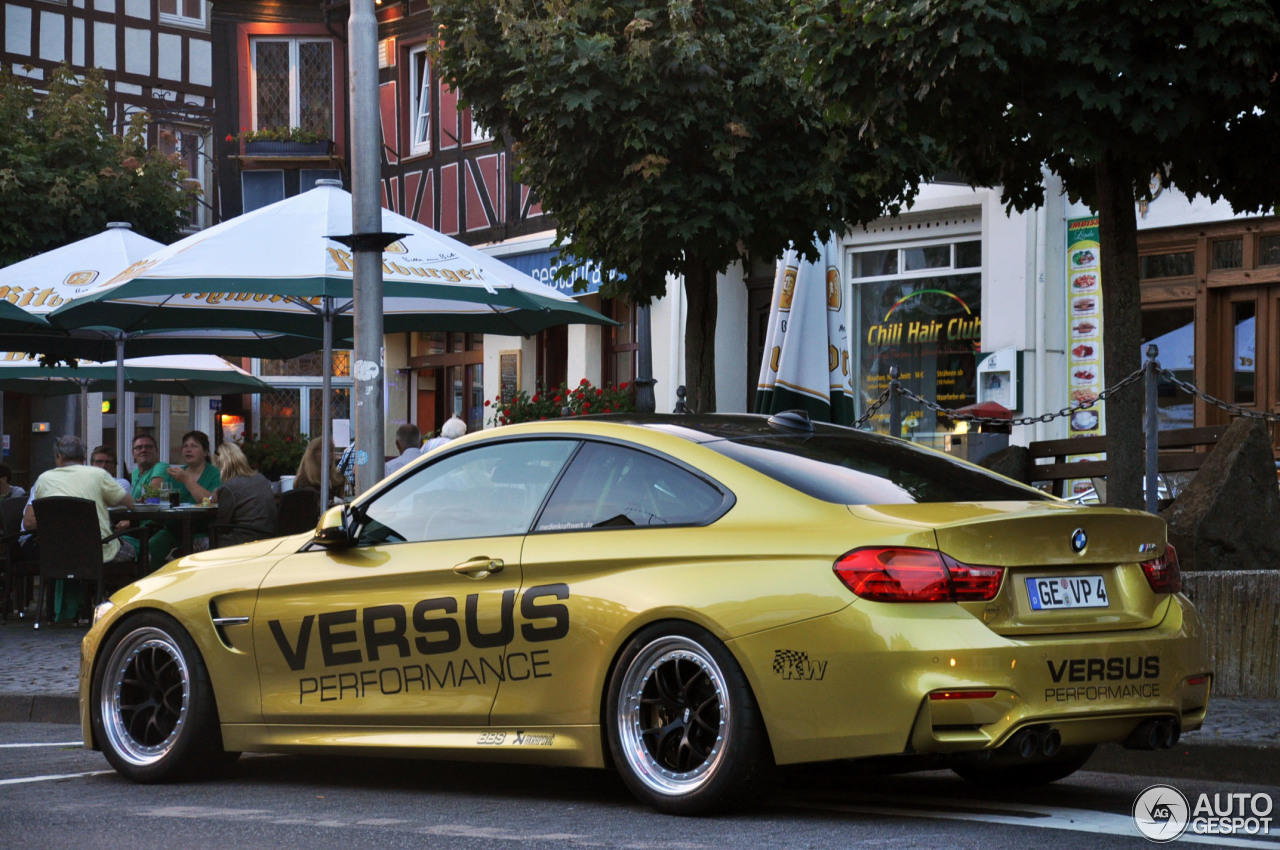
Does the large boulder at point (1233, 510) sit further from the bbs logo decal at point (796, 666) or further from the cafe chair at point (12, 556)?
the cafe chair at point (12, 556)

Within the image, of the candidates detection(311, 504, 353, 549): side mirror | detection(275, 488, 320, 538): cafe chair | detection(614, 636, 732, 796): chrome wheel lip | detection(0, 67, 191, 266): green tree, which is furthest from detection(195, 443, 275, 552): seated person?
detection(0, 67, 191, 266): green tree

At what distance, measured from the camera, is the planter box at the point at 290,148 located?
3353 cm

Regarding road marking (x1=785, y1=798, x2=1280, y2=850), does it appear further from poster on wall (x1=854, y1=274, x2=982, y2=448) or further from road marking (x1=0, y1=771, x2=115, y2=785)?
poster on wall (x1=854, y1=274, x2=982, y2=448)

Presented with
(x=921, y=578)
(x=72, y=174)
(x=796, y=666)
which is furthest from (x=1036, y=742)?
(x=72, y=174)

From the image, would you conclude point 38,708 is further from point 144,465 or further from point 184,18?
point 184,18

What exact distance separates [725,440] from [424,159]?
2468 cm

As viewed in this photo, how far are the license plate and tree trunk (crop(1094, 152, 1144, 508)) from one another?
12.6ft

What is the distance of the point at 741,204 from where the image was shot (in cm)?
1219

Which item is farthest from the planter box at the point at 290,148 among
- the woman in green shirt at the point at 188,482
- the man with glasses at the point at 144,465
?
the woman in green shirt at the point at 188,482

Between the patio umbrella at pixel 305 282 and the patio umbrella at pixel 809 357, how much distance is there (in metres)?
1.47

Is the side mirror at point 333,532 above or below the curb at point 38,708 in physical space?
above

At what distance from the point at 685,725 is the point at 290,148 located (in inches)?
1159

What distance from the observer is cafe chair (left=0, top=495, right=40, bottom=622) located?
14344mm

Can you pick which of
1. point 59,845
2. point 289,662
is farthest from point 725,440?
point 59,845
